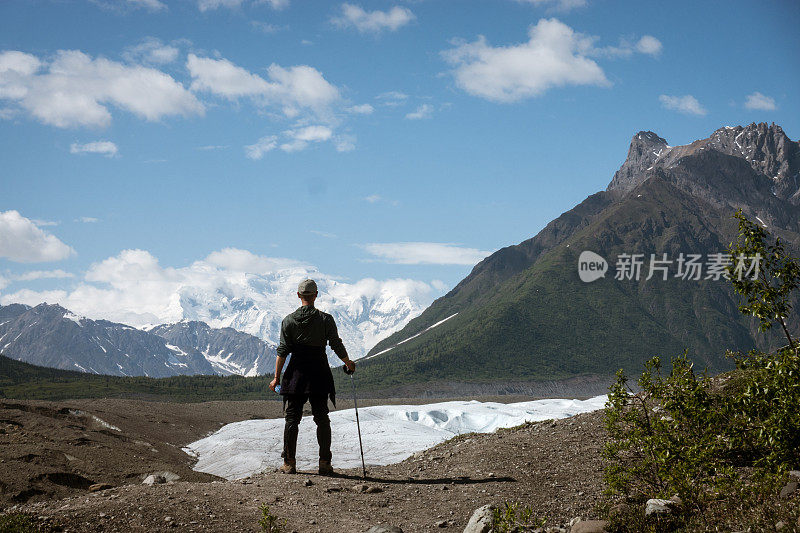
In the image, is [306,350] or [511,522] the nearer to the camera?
[511,522]

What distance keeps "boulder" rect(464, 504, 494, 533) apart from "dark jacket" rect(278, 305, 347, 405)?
4091mm

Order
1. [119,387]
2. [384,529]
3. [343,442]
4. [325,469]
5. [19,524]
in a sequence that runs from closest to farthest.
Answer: [19,524]
[384,529]
[325,469]
[343,442]
[119,387]

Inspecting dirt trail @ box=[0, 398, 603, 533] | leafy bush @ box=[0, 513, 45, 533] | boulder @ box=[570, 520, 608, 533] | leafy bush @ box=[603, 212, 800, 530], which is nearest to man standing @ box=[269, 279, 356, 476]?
dirt trail @ box=[0, 398, 603, 533]

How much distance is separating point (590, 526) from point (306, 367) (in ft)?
19.5

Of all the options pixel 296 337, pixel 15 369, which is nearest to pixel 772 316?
pixel 296 337

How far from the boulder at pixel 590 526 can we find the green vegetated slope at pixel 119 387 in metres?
160

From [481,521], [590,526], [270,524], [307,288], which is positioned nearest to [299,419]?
[307,288]

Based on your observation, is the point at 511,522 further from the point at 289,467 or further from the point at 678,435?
the point at 289,467

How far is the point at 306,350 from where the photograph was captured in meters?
12.4

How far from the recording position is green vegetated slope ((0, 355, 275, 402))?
157750mm

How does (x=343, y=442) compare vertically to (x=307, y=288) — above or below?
below

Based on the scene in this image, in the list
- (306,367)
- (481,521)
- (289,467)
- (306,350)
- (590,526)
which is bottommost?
(590,526)

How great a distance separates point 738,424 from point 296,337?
7.76m

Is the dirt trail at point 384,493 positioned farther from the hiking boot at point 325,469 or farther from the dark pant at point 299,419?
the dark pant at point 299,419
